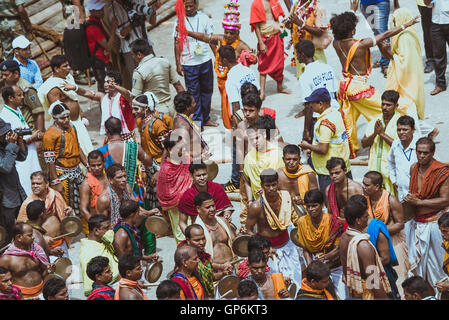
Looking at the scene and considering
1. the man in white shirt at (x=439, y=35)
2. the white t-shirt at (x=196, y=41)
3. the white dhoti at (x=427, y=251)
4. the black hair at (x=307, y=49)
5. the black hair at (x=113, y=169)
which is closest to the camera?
the white dhoti at (x=427, y=251)

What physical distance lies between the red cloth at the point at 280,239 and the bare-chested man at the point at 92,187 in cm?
190

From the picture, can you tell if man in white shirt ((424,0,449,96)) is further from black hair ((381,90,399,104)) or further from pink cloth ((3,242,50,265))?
pink cloth ((3,242,50,265))

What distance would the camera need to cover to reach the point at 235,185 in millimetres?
10297

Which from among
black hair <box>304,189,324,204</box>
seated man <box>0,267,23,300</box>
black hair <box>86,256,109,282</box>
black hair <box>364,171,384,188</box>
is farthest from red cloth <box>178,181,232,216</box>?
seated man <box>0,267,23,300</box>

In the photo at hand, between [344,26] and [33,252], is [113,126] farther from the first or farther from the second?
[344,26]

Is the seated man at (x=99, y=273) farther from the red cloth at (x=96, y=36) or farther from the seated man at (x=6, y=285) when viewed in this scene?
the red cloth at (x=96, y=36)

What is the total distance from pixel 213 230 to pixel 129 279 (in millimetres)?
1205

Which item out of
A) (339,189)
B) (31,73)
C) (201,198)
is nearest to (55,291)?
(201,198)

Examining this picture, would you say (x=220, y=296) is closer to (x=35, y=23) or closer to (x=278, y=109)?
(x=278, y=109)

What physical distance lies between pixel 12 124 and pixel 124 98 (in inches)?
55.9

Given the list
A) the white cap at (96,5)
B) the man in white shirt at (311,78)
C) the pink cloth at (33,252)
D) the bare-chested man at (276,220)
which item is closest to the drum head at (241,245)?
the bare-chested man at (276,220)

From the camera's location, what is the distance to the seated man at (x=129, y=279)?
22.8ft

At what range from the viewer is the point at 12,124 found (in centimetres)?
959
